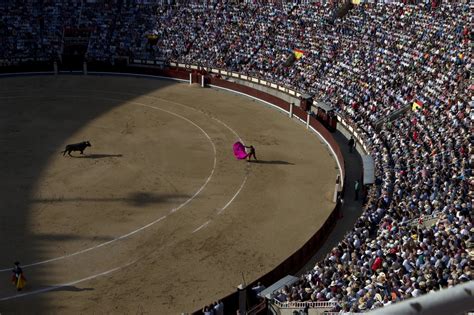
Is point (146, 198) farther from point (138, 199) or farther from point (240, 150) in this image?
point (240, 150)

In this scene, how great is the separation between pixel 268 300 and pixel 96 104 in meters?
29.3

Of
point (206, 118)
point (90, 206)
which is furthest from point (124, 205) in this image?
point (206, 118)

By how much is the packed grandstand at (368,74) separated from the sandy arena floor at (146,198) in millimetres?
4073

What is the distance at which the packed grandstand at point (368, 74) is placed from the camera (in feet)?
61.5

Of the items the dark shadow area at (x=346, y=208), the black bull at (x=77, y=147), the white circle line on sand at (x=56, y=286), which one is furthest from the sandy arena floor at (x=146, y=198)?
the dark shadow area at (x=346, y=208)

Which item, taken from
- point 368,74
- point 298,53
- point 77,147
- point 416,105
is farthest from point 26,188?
point 298,53

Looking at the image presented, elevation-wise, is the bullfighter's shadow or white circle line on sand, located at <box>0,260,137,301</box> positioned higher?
the bullfighter's shadow

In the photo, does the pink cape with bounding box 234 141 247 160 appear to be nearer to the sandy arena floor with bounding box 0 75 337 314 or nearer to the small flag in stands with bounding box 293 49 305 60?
the sandy arena floor with bounding box 0 75 337 314

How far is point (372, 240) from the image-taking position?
2147 centimetres

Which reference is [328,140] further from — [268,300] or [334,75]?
[268,300]

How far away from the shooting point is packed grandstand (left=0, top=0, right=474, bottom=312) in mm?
18750

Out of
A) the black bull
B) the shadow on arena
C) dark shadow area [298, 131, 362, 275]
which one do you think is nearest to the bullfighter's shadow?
the shadow on arena

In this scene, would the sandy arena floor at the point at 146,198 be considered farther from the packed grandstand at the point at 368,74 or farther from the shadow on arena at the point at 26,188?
the packed grandstand at the point at 368,74

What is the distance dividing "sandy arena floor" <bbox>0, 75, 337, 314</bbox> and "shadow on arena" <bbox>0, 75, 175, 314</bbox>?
7cm
